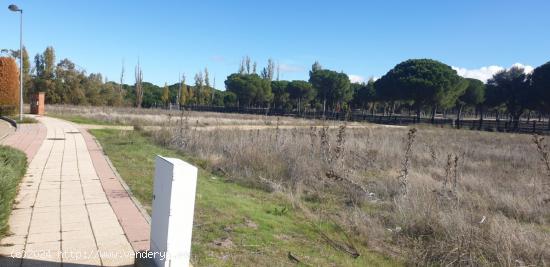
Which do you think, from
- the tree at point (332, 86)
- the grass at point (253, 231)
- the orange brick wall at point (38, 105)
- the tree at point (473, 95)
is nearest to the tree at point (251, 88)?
the tree at point (332, 86)

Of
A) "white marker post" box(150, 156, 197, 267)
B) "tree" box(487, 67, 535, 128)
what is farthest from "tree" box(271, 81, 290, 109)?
"white marker post" box(150, 156, 197, 267)

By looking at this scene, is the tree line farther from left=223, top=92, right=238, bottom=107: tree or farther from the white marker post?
the white marker post

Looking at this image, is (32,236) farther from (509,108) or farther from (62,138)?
(509,108)

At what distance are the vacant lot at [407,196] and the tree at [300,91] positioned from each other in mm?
71960

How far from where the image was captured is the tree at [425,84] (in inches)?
2391

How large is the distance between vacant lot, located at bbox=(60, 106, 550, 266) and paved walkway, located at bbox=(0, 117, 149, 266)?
2857 mm

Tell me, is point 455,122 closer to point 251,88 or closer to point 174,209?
point 251,88

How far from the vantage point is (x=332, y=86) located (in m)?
83.0

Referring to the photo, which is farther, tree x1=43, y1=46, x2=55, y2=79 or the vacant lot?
tree x1=43, y1=46, x2=55, y2=79

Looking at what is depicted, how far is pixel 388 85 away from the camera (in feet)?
220

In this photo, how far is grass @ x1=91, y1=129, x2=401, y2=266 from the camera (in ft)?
16.1

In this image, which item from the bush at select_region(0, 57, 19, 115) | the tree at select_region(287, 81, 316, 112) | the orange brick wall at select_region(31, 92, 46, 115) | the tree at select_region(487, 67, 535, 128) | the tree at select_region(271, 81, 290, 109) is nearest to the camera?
the orange brick wall at select_region(31, 92, 46, 115)

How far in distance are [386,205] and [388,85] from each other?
61.3 meters

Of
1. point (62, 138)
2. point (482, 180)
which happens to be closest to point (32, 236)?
point (482, 180)
